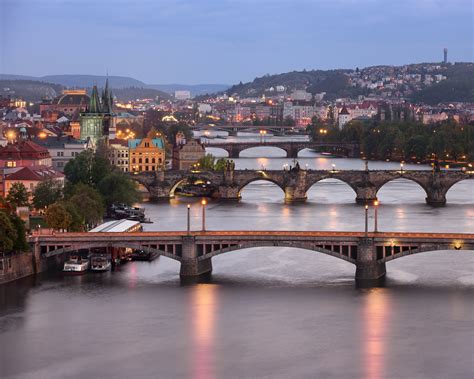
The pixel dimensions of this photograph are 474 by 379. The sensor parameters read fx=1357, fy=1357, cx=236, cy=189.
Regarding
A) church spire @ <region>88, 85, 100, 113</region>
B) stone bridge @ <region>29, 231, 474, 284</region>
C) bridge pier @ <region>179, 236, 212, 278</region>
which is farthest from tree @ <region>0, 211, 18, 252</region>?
church spire @ <region>88, 85, 100, 113</region>

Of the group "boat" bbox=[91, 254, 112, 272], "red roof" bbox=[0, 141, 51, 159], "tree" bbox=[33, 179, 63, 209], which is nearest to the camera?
"boat" bbox=[91, 254, 112, 272]

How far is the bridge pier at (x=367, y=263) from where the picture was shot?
28109 mm

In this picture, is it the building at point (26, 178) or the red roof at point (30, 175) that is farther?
the red roof at point (30, 175)

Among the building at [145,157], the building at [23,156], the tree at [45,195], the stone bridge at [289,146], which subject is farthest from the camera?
the stone bridge at [289,146]

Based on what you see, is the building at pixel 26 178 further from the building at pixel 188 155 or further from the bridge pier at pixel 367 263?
the building at pixel 188 155

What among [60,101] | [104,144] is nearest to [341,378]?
[104,144]

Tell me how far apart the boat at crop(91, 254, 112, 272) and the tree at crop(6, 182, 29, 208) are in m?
4.42

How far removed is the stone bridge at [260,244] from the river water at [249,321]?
47 centimetres

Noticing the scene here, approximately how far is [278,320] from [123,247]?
6.89 meters

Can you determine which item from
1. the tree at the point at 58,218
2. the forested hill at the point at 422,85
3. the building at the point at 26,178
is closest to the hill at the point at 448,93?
the forested hill at the point at 422,85

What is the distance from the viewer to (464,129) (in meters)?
73.8

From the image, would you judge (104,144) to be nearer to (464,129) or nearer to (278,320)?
(464,129)

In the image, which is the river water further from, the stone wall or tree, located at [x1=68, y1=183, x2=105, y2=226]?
tree, located at [x1=68, y1=183, x2=105, y2=226]

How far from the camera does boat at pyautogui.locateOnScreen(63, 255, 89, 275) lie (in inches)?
1162
